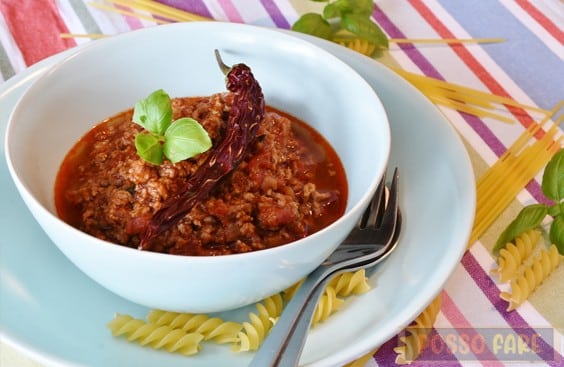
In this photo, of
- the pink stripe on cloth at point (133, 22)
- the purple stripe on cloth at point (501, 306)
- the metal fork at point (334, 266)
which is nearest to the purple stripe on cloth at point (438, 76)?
the purple stripe on cloth at point (501, 306)

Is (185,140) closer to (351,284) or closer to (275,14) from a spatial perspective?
(351,284)

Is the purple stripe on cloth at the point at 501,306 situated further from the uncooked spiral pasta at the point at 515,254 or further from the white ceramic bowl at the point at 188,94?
the white ceramic bowl at the point at 188,94

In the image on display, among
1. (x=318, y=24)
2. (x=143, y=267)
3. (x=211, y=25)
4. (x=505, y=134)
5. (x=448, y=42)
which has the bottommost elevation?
(x=505, y=134)

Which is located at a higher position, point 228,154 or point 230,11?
point 230,11

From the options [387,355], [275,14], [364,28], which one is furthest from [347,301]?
[275,14]

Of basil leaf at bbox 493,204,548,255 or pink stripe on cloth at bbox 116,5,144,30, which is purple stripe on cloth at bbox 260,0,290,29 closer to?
pink stripe on cloth at bbox 116,5,144,30

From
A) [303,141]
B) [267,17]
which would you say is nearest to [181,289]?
[303,141]

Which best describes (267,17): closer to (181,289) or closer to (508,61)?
(508,61)
